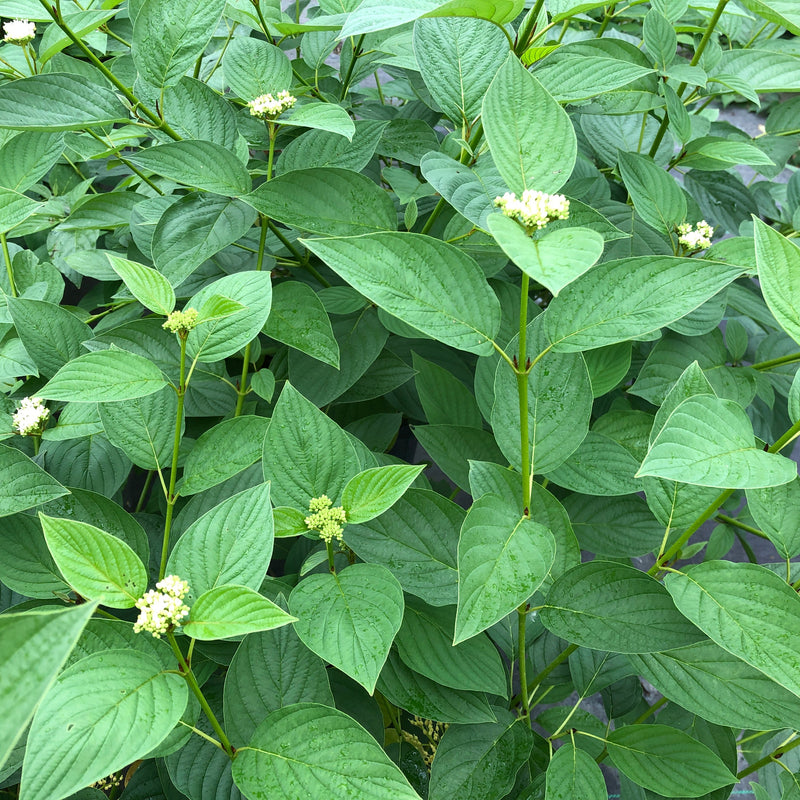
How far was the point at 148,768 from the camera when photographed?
26.6 inches

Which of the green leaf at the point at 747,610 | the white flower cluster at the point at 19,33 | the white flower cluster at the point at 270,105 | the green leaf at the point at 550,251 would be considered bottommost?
the green leaf at the point at 747,610

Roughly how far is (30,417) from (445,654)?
512 mm

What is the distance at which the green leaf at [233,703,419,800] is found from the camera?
0.46 meters

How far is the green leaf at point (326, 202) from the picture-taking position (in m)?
0.64

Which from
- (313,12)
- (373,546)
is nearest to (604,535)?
(373,546)

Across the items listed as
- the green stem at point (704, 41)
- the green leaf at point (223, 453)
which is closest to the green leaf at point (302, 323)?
the green leaf at point (223, 453)

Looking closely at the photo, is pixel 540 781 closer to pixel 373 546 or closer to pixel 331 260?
pixel 373 546

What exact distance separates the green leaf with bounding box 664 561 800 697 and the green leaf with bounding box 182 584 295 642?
0.33 metres

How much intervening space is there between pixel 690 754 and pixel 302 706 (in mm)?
388

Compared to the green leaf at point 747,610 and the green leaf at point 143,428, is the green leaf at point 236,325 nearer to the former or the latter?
the green leaf at point 143,428

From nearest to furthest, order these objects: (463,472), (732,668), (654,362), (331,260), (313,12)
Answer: (331,260) → (732,668) → (463,472) → (654,362) → (313,12)

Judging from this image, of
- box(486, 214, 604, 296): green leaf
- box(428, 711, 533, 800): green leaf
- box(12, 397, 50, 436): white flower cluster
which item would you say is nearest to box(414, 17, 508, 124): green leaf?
box(486, 214, 604, 296): green leaf

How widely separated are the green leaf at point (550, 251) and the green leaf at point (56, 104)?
1.64 feet

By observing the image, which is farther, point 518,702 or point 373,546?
point 518,702
